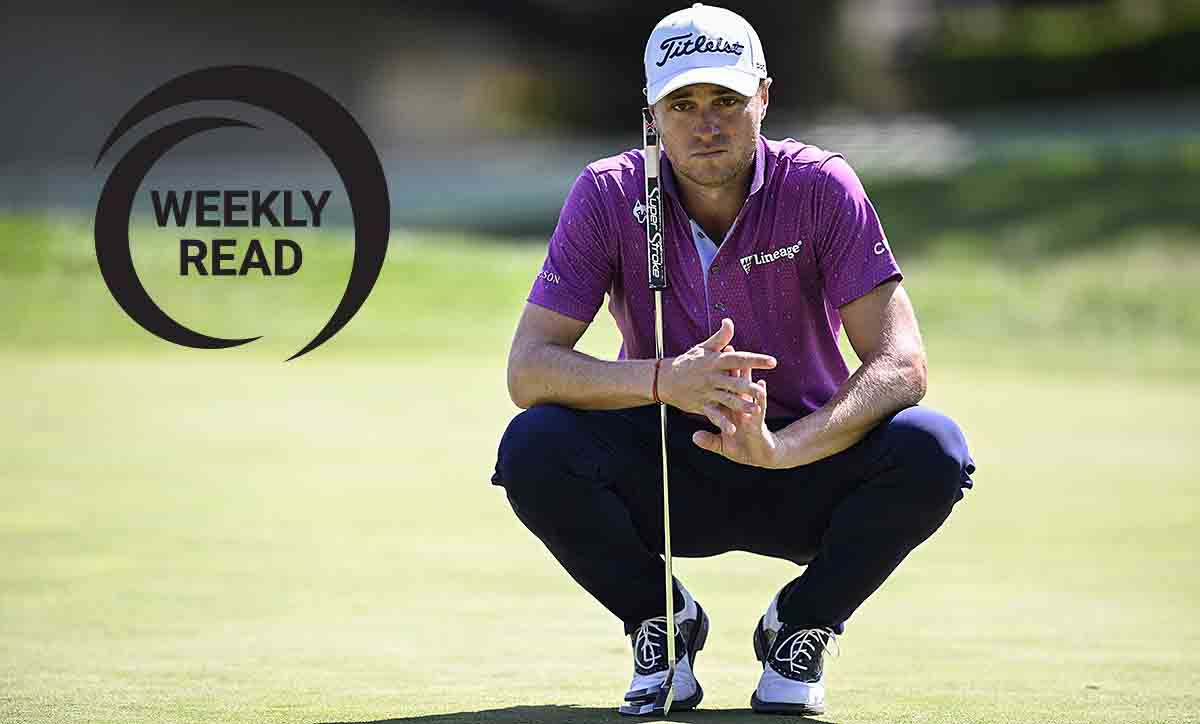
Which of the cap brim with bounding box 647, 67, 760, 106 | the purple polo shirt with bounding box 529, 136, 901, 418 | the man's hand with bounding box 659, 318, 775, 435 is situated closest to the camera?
the man's hand with bounding box 659, 318, 775, 435

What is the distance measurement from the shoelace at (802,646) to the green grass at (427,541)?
154 mm

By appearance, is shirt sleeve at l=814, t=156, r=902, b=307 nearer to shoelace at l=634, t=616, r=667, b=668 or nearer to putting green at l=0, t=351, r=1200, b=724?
shoelace at l=634, t=616, r=667, b=668

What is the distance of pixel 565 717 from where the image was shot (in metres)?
3.67

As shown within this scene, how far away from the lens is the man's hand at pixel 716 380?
3539 mm

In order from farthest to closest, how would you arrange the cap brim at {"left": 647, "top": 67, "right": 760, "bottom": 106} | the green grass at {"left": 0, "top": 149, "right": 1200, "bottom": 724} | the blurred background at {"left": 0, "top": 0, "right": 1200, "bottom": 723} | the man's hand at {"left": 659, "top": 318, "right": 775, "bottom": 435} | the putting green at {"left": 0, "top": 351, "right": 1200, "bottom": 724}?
the blurred background at {"left": 0, "top": 0, "right": 1200, "bottom": 723} < the green grass at {"left": 0, "top": 149, "right": 1200, "bottom": 724} < the putting green at {"left": 0, "top": 351, "right": 1200, "bottom": 724} < the cap brim at {"left": 647, "top": 67, "right": 760, "bottom": 106} < the man's hand at {"left": 659, "top": 318, "right": 775, "bottom": 435}

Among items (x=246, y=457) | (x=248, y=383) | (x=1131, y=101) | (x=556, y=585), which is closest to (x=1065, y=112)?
(x=1131, y=101)

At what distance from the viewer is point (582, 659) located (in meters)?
4.58

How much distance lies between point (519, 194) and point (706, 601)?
21493 millimetres

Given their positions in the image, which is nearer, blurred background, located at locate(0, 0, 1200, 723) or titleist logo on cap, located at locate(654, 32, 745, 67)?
titleist logo on cap, located at locate(654, 32, 745, 67)

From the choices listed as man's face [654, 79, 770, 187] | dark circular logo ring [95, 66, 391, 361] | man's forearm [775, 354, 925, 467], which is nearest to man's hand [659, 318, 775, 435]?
man's forearm [775, 354, 925, 467]

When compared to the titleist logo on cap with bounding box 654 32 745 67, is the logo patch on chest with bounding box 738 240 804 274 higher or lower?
lower

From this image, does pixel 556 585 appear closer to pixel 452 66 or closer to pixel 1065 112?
pixel 1065 112

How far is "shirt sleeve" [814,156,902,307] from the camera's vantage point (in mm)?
3855

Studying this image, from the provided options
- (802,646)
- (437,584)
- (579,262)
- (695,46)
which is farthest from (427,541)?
(695,46)
